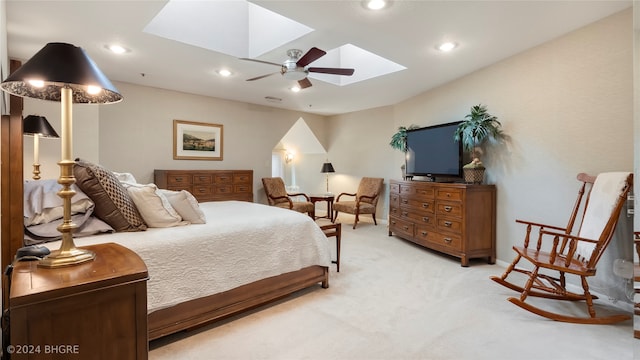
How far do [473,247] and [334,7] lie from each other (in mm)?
3005

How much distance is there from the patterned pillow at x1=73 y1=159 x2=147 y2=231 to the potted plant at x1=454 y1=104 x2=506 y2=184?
11.3ft

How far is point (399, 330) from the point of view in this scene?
6.86 ft

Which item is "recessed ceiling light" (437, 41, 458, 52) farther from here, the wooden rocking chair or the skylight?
the wooden rocking chair

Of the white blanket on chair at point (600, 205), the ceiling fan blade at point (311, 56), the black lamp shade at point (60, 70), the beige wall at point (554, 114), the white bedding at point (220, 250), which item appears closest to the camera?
the black lamp shade at point (60, 70)

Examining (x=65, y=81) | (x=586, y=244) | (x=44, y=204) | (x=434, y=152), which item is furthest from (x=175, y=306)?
(x=434, y=152)

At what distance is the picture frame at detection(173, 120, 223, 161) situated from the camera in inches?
204

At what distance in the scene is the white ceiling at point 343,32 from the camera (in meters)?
2.39

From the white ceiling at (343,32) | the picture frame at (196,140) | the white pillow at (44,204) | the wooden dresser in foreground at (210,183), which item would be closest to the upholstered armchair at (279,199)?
the wooden dresser in foreground at (210,183)

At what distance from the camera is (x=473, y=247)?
11.6 ft

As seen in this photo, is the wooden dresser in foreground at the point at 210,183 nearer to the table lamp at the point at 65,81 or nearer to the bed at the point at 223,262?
the bed at the point at 223,262

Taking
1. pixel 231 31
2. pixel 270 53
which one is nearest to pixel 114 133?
pixel 231 31

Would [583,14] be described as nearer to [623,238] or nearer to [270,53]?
[623,238]

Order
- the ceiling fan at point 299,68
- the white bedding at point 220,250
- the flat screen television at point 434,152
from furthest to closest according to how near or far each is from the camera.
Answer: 1. the flat screen television at point 434,152
2. the ceiling fan at point 299,68
3. the white bedding at point 220,250

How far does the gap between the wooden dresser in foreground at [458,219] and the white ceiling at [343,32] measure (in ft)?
5.06
